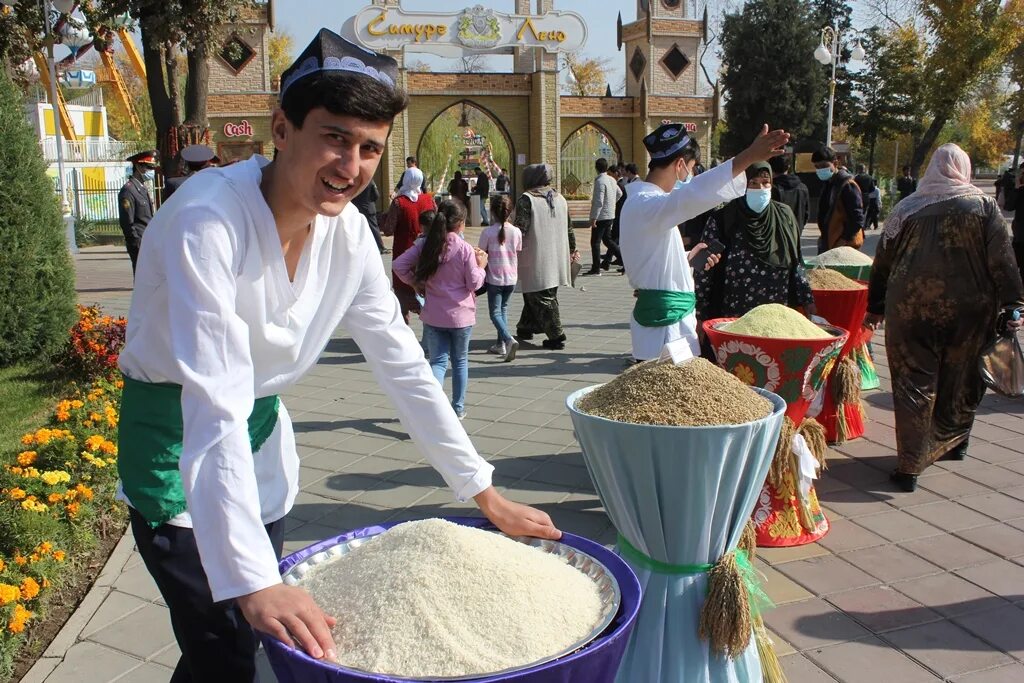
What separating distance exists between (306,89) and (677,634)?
204cm

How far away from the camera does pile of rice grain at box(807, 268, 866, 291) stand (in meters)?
6.26

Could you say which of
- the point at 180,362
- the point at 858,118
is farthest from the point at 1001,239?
the point at 858,118

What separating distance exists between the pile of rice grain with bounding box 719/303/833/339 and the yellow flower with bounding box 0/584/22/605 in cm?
321

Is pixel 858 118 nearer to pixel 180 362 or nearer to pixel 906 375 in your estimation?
pixel 906 375

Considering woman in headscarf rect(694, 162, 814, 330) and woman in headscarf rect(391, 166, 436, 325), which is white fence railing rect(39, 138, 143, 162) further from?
woman in headscarf rect(694, 162, 814, 330)

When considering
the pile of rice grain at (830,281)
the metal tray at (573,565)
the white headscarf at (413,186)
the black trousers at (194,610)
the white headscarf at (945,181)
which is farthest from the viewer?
the white headscarf at (413,186)

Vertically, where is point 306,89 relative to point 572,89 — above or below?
below

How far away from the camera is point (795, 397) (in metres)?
4.36

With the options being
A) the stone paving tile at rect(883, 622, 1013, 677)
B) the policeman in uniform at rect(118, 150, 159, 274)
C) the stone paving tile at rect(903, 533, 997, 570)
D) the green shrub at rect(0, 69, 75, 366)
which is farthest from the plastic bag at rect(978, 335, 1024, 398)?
the policeman in uniform at rect(118, 150, 159, 274)

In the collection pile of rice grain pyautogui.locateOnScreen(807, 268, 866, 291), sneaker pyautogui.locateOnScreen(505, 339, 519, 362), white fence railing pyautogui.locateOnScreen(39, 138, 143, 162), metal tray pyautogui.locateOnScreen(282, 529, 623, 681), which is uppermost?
white fence railing pyautogui.locateOnScreen(39, 138, 143, 162)

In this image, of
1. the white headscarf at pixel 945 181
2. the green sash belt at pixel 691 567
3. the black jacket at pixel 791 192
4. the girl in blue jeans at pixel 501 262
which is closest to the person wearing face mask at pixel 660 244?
the green sash belt at pixel 691 567

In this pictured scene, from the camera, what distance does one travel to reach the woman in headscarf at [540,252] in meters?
9.10

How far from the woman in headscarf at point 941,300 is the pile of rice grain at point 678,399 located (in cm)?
248

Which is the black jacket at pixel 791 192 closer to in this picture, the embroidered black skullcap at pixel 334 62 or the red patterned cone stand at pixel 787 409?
the red patterned cone stand at pixel 787 409
